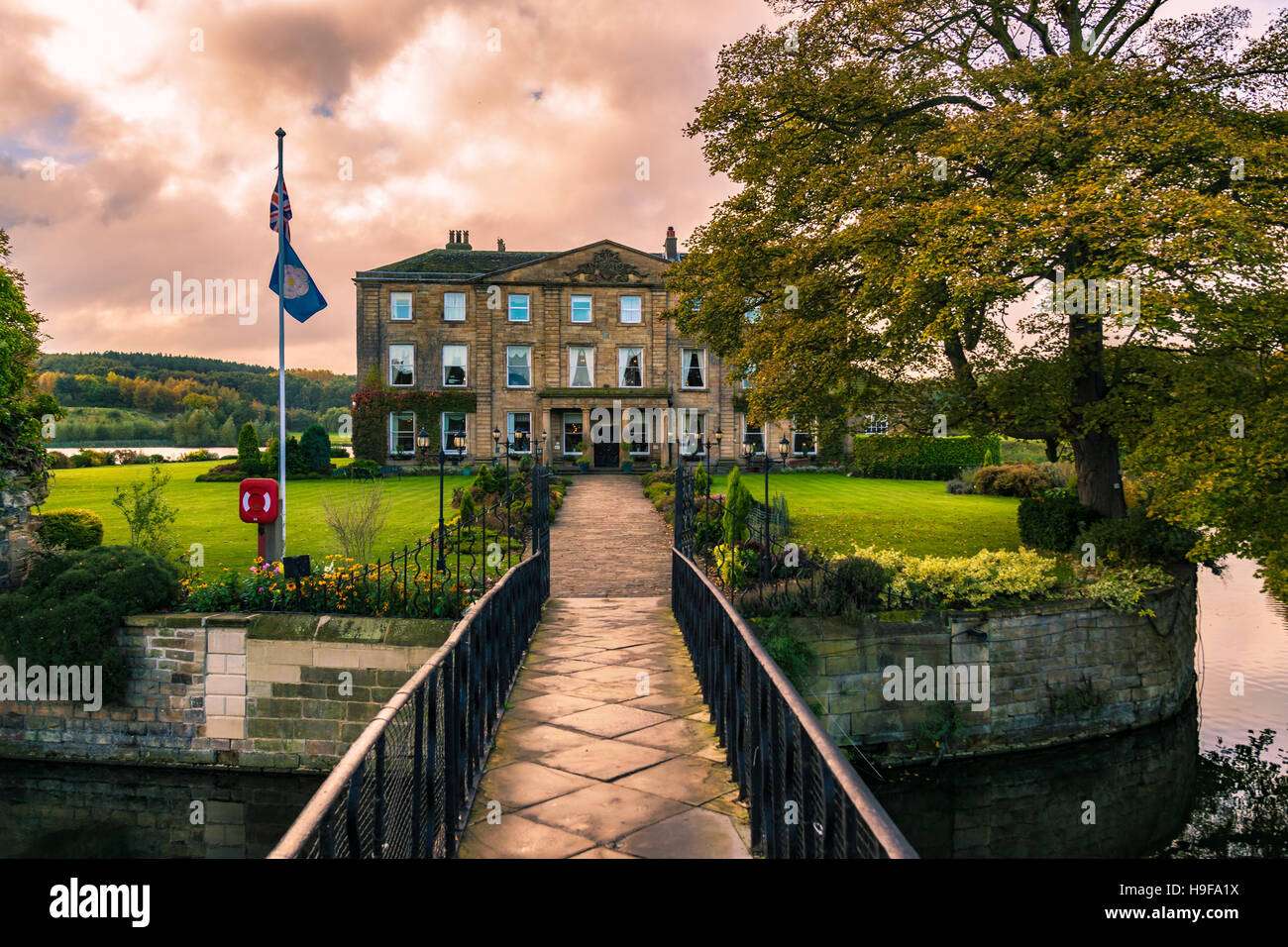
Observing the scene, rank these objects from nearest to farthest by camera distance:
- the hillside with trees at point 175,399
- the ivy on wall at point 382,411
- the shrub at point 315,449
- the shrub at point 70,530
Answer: the shrub at point 70,530 < the shrub at point 315,449 < the ivy on wall at point 382,411 < the hillside with trees at point 175,399

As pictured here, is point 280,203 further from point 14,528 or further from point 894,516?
point 894,516

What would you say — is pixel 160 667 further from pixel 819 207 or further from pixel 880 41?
pixel 880 41

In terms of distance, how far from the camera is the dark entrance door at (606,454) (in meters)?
35.2

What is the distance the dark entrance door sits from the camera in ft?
115

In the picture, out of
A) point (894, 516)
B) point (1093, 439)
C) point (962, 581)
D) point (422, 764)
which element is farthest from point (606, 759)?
point (894, 516)

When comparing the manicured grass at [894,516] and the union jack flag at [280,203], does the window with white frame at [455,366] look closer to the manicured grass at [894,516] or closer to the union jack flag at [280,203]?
the manicured grass at [894,516]

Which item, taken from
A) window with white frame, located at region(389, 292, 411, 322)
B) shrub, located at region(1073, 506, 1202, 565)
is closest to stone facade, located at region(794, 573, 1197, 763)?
shrub, located at region(1073, 506, 1202, 565)

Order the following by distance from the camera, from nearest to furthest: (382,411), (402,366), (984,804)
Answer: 1. (984,804)
2. (382,411)
3. (402,366)

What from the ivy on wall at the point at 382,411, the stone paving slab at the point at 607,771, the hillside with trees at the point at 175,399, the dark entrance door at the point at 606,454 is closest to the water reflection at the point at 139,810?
the stone paving slab at the point at 607,771

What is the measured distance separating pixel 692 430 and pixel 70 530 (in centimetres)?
2737

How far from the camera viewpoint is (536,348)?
3544cm

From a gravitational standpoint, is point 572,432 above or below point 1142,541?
A: above

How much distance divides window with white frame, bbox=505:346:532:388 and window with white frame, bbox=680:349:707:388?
7518mm

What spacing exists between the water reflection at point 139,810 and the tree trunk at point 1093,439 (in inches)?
544
